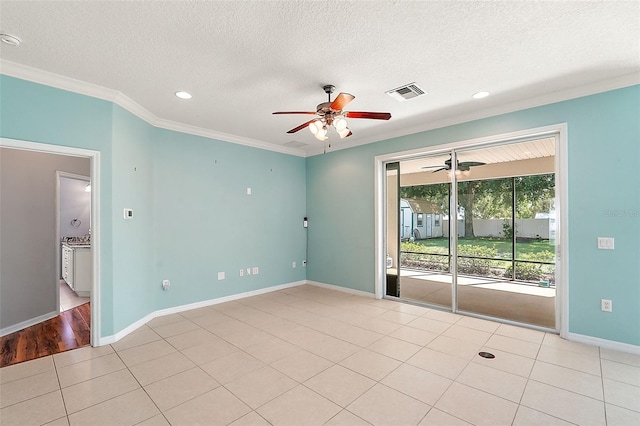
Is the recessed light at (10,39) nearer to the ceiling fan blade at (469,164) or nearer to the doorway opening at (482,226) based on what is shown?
the doorway opening at (482,226)

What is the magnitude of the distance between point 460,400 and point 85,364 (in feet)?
11.4

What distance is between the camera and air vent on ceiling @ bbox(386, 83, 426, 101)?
328cm

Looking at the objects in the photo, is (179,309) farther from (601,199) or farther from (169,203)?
(601,199)

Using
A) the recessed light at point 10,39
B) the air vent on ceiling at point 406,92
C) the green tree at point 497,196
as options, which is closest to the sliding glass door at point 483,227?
the green tree at point 497,196

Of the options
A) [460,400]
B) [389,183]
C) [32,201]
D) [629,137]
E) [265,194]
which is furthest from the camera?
[265,194]

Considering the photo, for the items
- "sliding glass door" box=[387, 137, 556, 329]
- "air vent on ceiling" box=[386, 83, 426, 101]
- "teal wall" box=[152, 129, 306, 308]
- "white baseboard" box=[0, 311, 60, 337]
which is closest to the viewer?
"air vent on ceiling" box=[386, 83, 426, 101]

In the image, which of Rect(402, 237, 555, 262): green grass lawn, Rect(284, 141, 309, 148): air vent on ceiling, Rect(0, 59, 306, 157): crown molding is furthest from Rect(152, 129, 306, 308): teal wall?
Rect(402, 237, 555, 262): green grass lawn

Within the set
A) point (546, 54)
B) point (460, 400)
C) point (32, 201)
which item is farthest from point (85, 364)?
point (546, 54)

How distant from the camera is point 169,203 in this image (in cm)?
442

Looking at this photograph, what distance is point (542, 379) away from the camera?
2.56 meters

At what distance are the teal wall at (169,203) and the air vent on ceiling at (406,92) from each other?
2976 millimetres

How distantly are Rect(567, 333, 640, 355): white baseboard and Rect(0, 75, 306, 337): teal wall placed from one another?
4517mm

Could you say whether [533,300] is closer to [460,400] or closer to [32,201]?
[460,400]

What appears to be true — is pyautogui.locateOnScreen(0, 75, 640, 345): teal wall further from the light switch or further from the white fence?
the white fence
